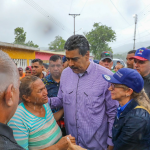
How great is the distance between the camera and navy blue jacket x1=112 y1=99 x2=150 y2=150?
4.62ft

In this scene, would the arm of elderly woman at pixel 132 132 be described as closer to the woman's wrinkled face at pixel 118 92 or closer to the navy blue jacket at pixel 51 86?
the woman's wrinkled face at pixel 118 92

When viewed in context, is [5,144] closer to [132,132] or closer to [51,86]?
[132,132]

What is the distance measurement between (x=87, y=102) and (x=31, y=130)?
0.76 meters

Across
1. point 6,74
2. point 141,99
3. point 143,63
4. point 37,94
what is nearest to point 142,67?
point 143,63

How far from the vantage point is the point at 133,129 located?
4.66 ft

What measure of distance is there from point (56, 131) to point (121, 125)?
77 centimetres

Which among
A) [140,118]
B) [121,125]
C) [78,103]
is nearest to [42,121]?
[78,103]

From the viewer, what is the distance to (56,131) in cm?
179

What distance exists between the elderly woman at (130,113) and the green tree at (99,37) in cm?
3219

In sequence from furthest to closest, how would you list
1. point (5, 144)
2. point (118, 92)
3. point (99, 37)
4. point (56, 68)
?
point (99, 37)
point (56, 68)
point (118, 92)
point (5, 144)

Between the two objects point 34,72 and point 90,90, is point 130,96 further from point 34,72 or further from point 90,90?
point 34,72

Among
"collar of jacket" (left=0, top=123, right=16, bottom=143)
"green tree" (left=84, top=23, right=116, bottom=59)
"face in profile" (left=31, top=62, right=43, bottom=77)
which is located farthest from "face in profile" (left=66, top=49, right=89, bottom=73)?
"green tree" (left=84, top=23, right=116, bottom=59)

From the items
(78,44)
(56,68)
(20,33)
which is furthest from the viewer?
(20,33)

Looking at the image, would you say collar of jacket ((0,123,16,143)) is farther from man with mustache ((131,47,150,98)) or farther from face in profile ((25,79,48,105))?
man with mustache ((131,47,150,98))
